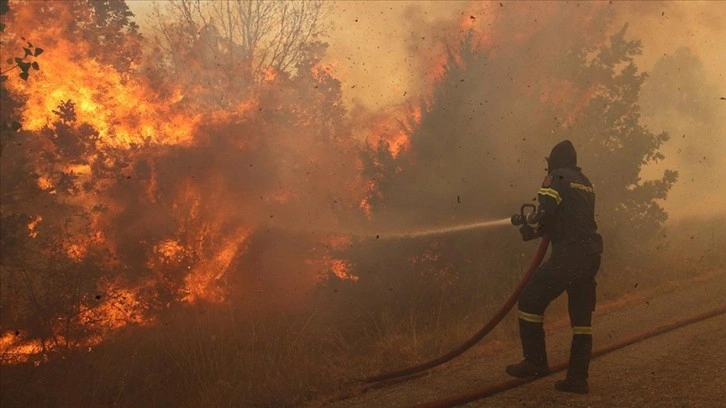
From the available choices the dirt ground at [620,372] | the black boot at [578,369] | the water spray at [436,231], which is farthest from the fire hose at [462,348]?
the water spray at [436,231]

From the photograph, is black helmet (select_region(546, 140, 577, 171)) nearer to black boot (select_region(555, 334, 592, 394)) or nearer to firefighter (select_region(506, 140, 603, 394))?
firefighter (select_region(506, 140, 603, 394))

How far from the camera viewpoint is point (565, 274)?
14.4 feet

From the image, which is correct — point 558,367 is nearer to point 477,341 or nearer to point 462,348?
point 477,341

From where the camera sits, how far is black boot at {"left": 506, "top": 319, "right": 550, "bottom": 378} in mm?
4500

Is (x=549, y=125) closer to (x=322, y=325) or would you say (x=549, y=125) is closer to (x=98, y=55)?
(x=322, y=325)

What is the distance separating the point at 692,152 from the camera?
3209cm

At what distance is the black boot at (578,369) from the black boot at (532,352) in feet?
0.70

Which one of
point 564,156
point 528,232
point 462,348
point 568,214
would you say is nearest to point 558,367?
point 462,348

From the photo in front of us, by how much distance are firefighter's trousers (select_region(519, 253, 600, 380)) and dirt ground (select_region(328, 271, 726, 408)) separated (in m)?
0.28

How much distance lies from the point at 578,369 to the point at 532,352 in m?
0.38

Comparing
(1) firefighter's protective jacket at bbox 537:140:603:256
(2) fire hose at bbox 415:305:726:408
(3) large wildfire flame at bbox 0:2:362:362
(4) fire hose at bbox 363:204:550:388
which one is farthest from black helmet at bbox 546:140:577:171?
(3) large wildfire flame at bbox 0:2:362:362

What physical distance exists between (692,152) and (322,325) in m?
31.3

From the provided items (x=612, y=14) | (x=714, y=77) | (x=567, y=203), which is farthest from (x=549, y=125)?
(x=714, y=77)

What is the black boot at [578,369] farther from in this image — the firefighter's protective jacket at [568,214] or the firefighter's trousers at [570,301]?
the firefighter's protective jacket at [568,214]
